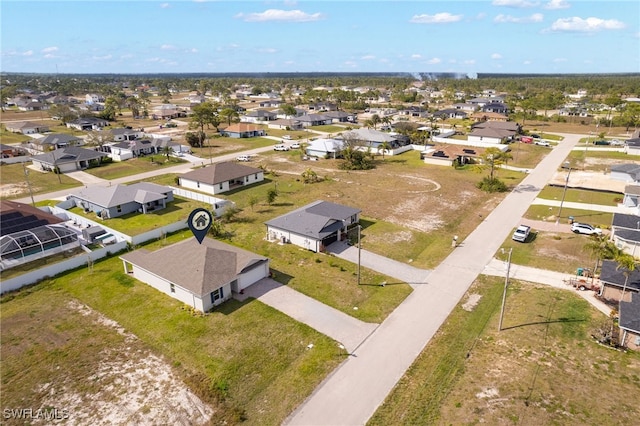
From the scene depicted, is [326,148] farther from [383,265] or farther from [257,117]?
[257,117]

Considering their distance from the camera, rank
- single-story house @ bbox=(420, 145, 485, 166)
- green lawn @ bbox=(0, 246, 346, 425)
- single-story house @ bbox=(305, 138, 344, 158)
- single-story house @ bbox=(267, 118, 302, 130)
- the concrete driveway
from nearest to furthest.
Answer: green lawn @ bbox=(0, 246, 346, 425), the concrete driveway, single-story house @ bbox=(420, 145, 485, 166), single-story house @ bbox=(305, 138, 344, 158), single-story house @ bbox=(267, 118, 302, 130)

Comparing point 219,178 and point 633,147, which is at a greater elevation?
point 633,147

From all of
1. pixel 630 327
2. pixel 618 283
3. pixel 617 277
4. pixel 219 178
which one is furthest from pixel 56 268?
pixel 617 277

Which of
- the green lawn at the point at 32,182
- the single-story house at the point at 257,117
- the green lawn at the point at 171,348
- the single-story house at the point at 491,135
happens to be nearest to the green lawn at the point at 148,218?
the green lawn at the point at 32,182

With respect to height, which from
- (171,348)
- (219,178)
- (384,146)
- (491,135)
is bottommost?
(171,348)

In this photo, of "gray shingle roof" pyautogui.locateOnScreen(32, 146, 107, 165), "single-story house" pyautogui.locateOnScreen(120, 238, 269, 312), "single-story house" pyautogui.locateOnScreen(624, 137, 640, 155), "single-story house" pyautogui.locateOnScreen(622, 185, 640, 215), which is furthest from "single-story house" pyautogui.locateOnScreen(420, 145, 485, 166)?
"gray shingle roof" pyautogui.locateOnScreen(32, 146, 107, 165)

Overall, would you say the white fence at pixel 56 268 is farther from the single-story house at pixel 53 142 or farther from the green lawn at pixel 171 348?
the single-story house at pixel 53 142

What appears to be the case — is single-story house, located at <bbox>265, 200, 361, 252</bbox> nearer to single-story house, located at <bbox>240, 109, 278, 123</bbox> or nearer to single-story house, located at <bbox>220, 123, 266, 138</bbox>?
single-story house, located at <bbox>220, 123, 266, 138</bbox>
